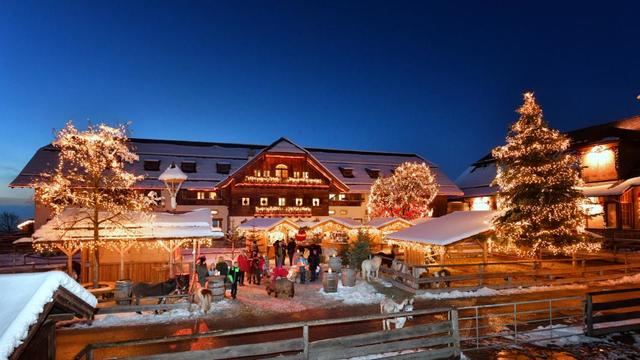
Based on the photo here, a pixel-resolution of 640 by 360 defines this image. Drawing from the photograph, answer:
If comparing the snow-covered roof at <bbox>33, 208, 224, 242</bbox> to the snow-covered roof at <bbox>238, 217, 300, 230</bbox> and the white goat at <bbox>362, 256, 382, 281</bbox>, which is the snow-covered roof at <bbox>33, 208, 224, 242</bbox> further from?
the snow-covered roof at <bbox>238, 217, 300, 230</bbox>

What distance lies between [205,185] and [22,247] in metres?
16.1

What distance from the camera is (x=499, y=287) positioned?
17438 mm

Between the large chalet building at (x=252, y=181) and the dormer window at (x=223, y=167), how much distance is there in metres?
0.11

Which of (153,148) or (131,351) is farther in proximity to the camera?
(153,148)

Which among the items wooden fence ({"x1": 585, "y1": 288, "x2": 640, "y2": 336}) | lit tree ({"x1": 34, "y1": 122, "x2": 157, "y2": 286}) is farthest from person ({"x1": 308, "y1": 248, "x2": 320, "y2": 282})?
wooden fence ({"x1": 585, "y1": 288, "x2": 640, "y2": 336})

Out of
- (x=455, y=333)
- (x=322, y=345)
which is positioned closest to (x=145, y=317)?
(x=322, y=345)

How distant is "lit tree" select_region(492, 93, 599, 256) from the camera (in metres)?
20.1

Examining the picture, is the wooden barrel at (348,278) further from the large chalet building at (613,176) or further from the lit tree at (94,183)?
the large chalet building at (613,176)

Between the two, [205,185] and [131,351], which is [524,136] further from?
[205,185]

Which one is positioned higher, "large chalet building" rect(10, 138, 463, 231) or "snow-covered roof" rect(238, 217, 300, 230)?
"large chalet building" rect(10, 138, 463, 231)

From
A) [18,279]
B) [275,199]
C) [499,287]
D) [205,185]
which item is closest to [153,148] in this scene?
[205,185]

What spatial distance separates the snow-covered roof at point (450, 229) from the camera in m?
19.1

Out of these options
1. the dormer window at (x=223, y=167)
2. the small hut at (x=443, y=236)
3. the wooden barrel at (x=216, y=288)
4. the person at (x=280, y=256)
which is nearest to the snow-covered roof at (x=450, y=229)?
the small hut at (x=443, y=236)

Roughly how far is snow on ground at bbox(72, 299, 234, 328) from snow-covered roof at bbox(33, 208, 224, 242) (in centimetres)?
449
